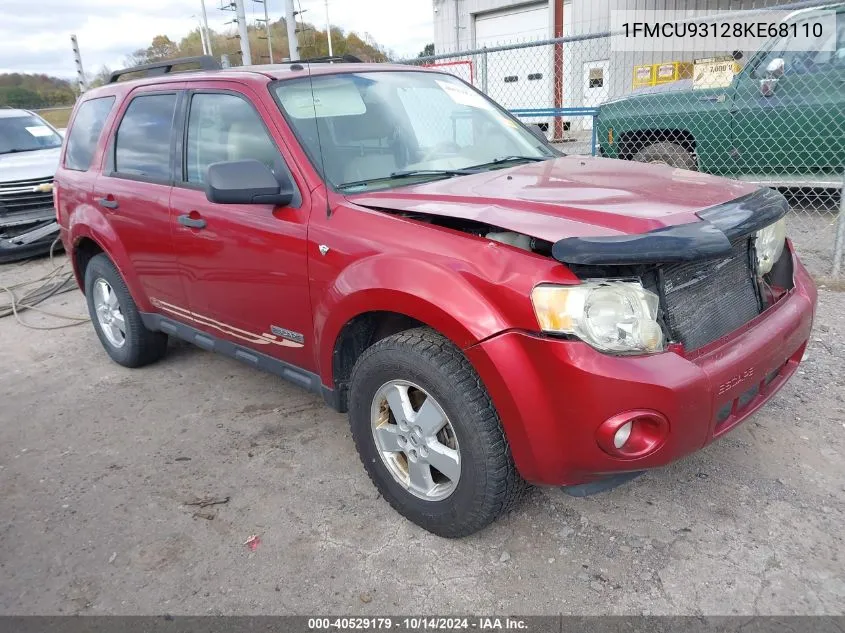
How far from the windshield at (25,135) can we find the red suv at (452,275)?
272 inches

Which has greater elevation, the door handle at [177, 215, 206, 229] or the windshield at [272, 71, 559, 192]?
the windshield at [272, 71, 559, 192]

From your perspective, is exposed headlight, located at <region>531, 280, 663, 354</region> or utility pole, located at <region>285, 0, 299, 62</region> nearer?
exposed headlight, located at <region>531, 280, 663, 354</region>

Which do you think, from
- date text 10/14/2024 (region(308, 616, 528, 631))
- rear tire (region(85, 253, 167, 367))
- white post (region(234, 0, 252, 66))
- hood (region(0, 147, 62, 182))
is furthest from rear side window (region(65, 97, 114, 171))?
white post (region(234, 0, 252, 66))

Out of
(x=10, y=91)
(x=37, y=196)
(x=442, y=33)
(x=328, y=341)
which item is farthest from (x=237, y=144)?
(x=10, y=91)

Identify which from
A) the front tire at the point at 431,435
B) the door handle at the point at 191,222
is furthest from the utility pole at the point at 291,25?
the front tire at the point at 431,435

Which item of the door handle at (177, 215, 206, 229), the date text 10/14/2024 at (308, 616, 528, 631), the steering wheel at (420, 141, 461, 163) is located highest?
the steering wheel at (420, 141, 461, 163)

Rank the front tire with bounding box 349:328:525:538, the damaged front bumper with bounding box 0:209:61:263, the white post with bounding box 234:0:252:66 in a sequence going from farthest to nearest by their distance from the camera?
the white post with bounding box 234:0:252:66 < the damaged front bumper with bounding box 0:209:61:263 < the front tire with bounding box 349:328:525:538

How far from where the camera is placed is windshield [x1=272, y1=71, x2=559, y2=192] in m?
2.92

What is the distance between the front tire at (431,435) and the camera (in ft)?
7.37

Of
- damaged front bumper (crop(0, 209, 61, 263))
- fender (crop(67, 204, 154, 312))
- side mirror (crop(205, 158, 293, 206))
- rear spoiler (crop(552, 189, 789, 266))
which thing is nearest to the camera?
rear spoiler (crop(552, 189, 789, 266))

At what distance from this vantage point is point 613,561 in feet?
7.91

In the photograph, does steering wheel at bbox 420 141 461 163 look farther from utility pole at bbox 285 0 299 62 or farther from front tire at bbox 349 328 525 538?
utility pole at bbox 285 0 299 62

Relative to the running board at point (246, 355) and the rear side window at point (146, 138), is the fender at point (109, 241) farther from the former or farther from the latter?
the rear side window at point (146, 138)

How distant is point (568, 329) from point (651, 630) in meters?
1.02
